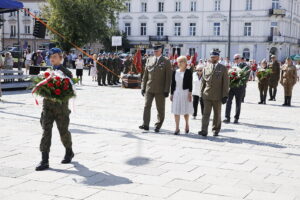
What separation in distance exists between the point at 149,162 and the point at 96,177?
1.16 meters

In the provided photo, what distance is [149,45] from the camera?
65875 mm

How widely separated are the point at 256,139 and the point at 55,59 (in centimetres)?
481

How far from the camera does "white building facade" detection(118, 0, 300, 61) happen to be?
59.5 meters

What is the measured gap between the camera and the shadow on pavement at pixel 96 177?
582cm

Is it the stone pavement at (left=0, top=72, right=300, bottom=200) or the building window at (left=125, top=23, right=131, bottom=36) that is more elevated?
the building window at (left=125, top=23, right=131, bottom=36)

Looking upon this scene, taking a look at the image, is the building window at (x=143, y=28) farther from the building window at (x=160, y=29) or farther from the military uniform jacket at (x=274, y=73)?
the military uniform jacket at (x=274, y=73)

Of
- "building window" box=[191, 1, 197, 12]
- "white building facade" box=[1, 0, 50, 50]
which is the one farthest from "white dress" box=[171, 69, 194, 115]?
"white building facade" box=[1, 0, 50, 50]

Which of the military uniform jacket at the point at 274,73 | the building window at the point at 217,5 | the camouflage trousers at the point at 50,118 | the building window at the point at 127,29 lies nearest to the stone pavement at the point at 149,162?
the camouflage trousers at the point at 50,118

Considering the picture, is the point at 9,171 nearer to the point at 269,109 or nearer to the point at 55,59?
the point at 55,59

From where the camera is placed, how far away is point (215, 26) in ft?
203

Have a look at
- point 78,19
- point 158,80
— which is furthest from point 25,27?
point 158,80

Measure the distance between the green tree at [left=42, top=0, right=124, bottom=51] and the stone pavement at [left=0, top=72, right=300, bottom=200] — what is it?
33.6 meters

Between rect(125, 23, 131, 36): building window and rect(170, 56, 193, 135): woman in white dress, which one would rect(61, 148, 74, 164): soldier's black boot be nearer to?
rect(170, 56, 193, 135): woman in white dress

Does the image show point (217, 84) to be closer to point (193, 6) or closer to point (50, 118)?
A: point (50, 118)
